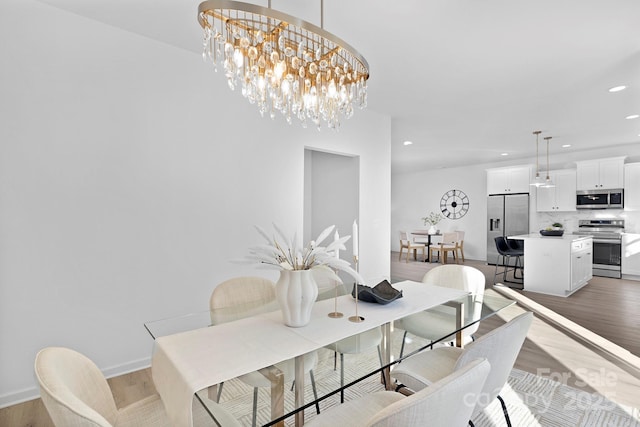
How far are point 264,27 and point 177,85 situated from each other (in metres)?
1.25

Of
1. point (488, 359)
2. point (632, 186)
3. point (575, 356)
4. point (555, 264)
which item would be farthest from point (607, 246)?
→ point (488, 359)

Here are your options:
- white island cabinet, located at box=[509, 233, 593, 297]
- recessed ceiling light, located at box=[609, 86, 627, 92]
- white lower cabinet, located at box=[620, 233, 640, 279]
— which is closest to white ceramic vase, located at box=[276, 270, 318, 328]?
recessed ceiling light, located at box=[609, 86, 627, 92]

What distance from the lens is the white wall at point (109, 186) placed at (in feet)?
6.89

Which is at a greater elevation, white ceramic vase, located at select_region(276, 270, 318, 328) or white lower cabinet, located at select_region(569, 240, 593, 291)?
white ceramic vase, located at select_region(276, 270, 318, 328)

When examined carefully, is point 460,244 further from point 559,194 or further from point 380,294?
point 380,294

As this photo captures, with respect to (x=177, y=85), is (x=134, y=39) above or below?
above

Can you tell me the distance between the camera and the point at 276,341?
136 cm

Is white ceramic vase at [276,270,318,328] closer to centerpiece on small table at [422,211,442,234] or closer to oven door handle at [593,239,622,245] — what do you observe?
oven door handle at [593,239,622,245]

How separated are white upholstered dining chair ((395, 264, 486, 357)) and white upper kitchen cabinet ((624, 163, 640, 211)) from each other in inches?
236

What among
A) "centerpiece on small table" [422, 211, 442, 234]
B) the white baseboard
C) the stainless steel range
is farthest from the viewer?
"centerpiece on small table" [422, 211, 442, 234]

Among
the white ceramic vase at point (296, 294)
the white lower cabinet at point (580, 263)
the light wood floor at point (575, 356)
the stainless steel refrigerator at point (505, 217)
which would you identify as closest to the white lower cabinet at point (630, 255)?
the white lower cabinet at point (580, 263)

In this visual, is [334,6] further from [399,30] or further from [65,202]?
[65,202]

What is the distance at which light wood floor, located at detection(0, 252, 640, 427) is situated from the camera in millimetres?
2172

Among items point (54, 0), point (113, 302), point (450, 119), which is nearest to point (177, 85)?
point (54, 0)
